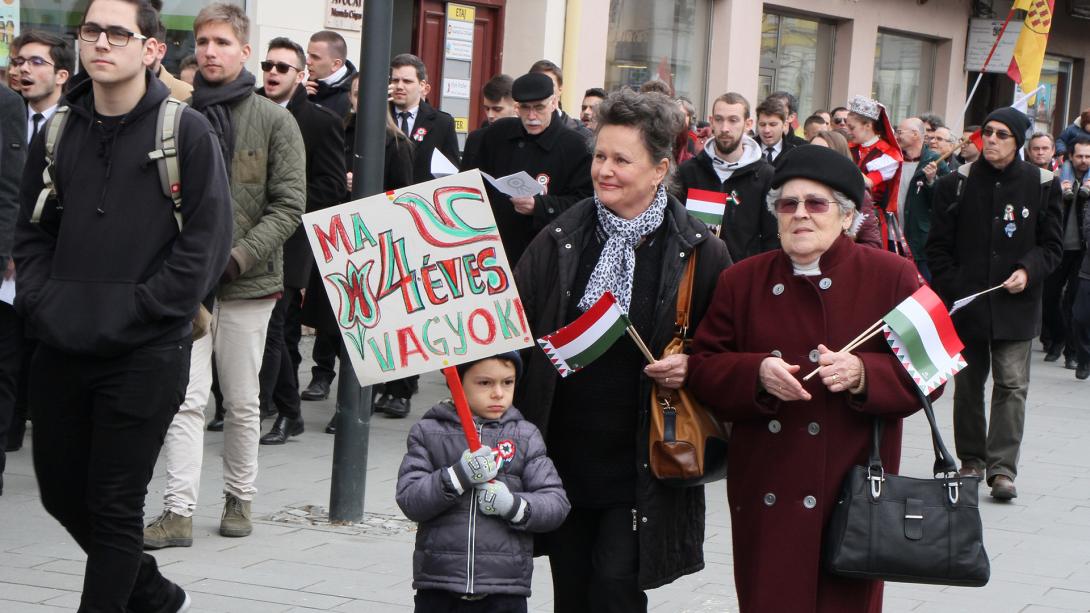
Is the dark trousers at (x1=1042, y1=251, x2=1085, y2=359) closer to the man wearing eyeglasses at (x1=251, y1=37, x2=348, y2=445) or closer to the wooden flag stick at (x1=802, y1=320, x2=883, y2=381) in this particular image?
the man wearing eyeglasses at (x1=251, y1=37, x2=348, y2=445)

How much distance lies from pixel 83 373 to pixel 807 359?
2.17m

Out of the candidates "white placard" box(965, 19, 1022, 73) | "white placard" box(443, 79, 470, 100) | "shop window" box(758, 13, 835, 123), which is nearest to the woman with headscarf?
"white placard" box(443, 79, 470, 100)

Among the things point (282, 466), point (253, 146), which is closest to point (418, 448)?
point (253, 146)

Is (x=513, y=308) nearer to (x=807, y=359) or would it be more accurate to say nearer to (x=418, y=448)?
(x=418, y=448)

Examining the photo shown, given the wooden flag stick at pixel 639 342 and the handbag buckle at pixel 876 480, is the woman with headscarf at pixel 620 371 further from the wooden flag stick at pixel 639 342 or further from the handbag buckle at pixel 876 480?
the handbag buckle at pixel 876 480

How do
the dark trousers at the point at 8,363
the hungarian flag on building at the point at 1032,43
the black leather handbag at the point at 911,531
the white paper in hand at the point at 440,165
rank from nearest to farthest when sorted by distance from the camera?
the black leather handbag at the point at 911,531
the dark trousers at the point at 8,363
the white paper in hand at the point at 440,165
the hungarian flag on building at the point at 1032,43

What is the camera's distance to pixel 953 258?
9.31 m

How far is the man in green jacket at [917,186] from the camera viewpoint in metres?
13.9

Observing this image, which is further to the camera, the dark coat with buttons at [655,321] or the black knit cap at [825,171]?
the dark coat with buttons at [655,321]

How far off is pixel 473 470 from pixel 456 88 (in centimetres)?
1211

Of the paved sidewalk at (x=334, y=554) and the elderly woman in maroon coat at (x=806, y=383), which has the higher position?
the elderly woman in maroon coat at (x=806, y=383)

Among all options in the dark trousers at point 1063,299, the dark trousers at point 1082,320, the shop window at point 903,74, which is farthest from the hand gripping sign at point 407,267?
the shop window at point 903,74

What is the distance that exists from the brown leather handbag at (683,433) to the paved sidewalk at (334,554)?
1854mm

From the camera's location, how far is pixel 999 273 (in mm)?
9062
